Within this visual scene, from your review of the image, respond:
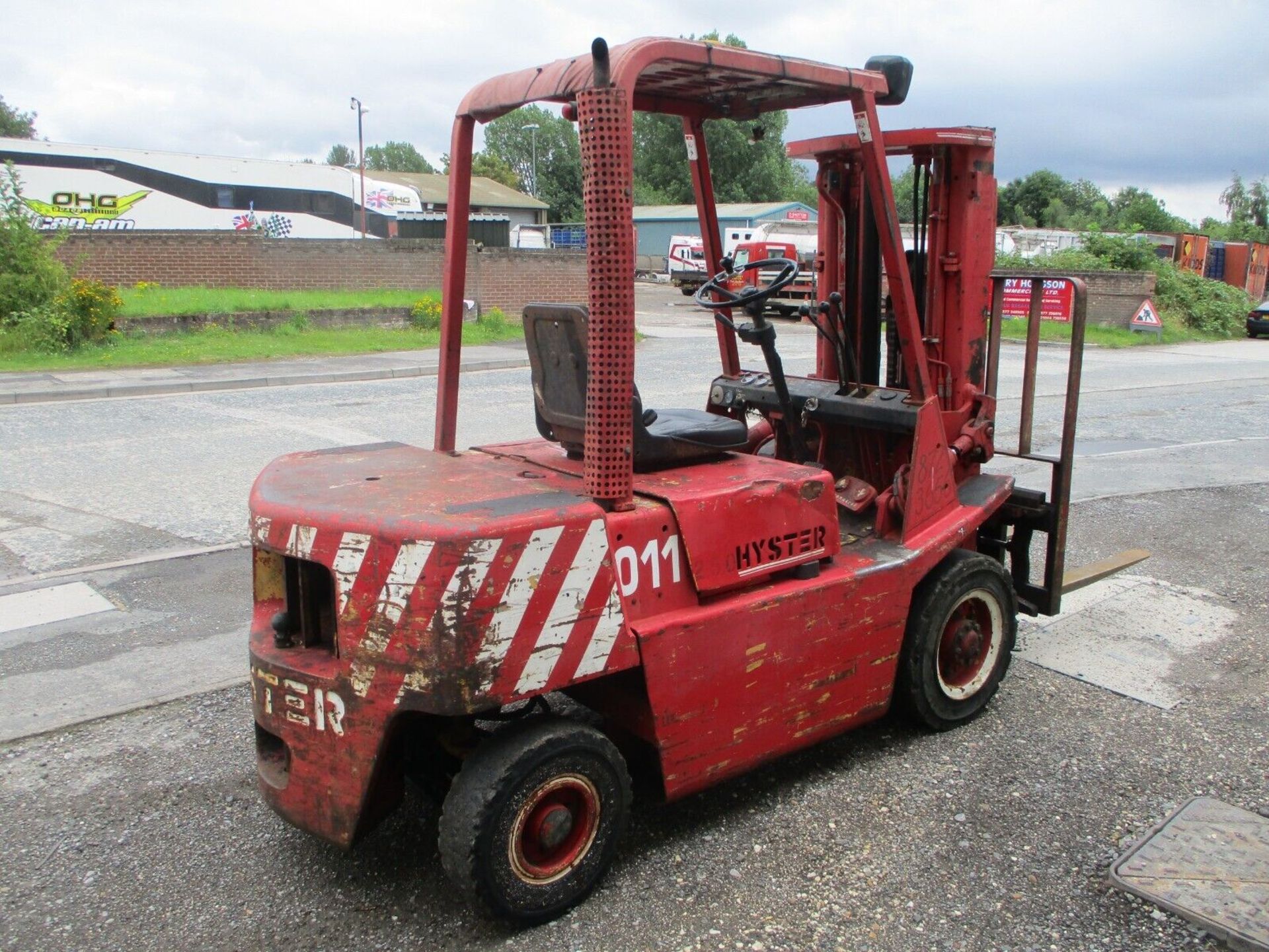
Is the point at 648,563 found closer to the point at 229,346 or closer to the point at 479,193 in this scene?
the point at 229,346

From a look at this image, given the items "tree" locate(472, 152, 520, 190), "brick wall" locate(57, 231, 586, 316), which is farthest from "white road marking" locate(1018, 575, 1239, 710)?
"tree" locate(472, 152, 520, 190)

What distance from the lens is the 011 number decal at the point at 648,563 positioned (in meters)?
3.18

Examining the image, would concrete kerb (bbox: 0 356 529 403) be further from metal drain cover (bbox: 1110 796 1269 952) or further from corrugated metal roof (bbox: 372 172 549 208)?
corrugated metal roof (bbox: 372 172 549 208)

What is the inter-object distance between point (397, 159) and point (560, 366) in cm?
12215

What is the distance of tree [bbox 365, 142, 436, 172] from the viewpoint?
11675cm

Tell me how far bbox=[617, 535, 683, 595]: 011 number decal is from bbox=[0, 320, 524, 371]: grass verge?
15295 mm

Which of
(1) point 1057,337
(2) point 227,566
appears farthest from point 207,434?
(1) point 1057,337

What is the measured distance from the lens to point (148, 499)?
8.03 m

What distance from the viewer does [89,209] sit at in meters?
32.2

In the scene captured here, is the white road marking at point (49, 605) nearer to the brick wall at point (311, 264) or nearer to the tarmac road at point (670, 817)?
the tarmac road at point (670, 817)

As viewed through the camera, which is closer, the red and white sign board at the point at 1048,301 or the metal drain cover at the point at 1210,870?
the metal drain cover at the point at 1210,870

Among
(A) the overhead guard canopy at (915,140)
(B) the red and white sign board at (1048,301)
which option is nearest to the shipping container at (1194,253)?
(B) the red and white sign board at (1048,301)

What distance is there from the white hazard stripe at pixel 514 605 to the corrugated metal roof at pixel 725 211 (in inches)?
1854

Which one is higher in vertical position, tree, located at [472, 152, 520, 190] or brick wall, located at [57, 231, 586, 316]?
tree, located at [472, 152, 520, 190]
